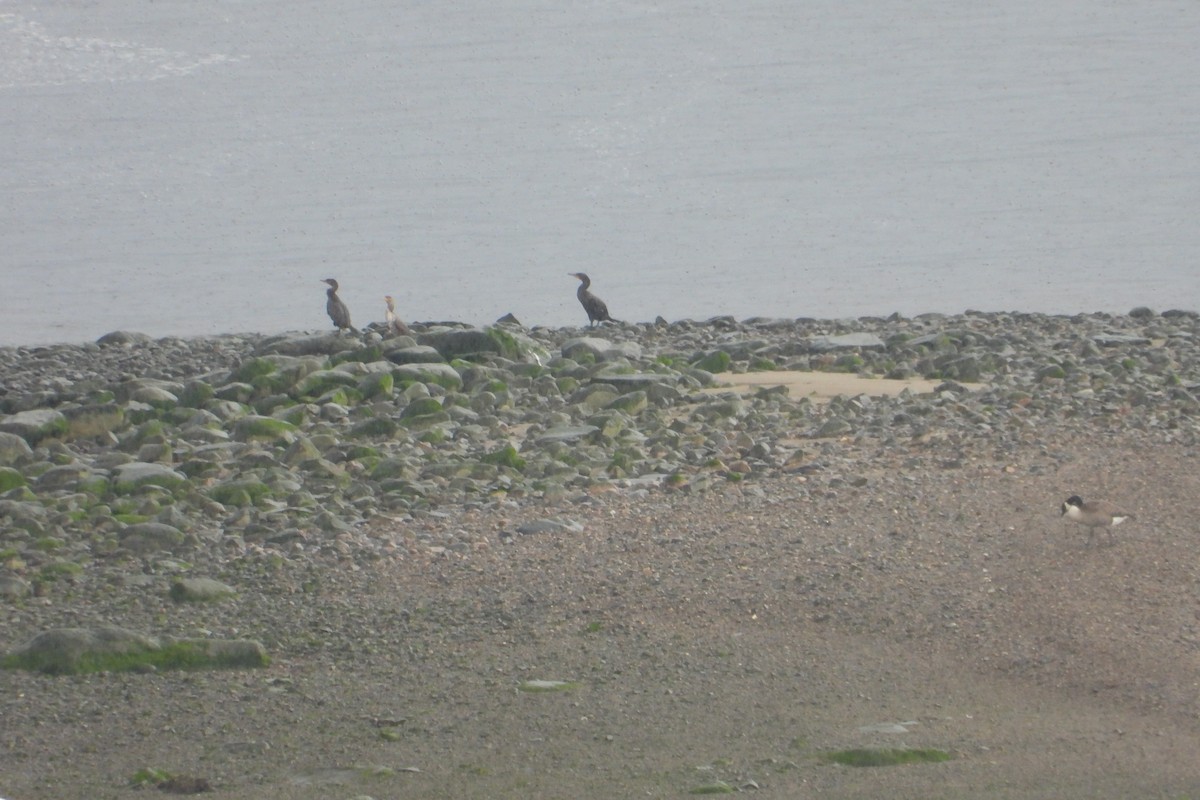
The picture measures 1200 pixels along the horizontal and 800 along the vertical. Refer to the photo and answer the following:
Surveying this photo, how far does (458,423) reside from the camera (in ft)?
26.8

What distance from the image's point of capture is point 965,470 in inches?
264

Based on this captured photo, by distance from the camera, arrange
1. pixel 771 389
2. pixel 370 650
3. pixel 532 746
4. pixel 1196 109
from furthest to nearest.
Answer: pixel 1196 109 < pixel 771 389 < pixel 370 650 < pixel 532 746

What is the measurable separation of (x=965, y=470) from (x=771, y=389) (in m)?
2.08

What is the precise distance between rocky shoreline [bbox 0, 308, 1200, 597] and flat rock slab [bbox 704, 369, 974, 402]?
0.27ft

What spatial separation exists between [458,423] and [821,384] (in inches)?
80.2

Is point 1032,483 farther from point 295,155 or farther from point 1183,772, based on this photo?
point 295,155

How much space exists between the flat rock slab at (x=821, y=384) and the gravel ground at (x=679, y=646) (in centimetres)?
186

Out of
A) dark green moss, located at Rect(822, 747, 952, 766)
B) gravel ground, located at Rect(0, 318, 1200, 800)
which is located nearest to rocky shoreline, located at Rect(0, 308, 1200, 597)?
gravel ground, located at Rect(0, 318, 1200, 800)

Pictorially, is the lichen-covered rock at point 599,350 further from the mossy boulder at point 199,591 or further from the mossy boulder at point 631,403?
the mossy boulder at point 199,591

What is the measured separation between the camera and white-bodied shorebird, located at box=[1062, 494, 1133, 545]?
215 inches

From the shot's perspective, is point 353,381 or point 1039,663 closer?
point 1039,663

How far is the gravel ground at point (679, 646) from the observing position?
407 centimetres

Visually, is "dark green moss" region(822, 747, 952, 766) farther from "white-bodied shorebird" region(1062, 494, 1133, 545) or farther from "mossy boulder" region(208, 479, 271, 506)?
"mossy boulder" region(208, 479, 271, 506)

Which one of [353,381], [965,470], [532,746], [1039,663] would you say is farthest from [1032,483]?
[353,381]
